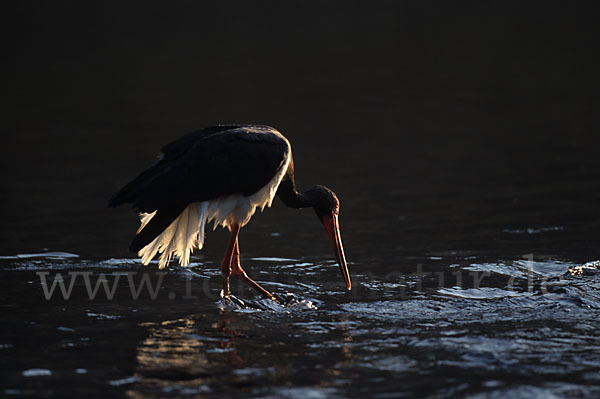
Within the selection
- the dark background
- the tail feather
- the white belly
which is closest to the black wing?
the white belly

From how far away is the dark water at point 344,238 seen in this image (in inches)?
244

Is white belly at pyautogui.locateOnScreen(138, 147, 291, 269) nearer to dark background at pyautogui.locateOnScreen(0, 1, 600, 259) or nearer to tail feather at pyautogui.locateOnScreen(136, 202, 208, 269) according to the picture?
tail feather at pyautogui.locateOnScreen(136, 202, 208, 269)

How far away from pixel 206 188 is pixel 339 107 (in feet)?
45.6

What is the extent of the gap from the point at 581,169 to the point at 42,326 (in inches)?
355

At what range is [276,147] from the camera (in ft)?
27.8

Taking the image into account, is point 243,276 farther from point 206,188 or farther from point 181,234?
point 206,188

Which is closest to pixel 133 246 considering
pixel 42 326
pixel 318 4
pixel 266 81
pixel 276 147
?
pixel 42 326

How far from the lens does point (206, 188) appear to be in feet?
27.0

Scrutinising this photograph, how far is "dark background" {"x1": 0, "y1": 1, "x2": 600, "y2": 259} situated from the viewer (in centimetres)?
1184

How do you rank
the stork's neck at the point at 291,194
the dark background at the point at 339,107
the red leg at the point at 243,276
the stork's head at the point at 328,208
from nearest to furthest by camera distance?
1. the red leg at the point at 243,276
2. the stork's head at the point at 328,208
3. the stork's neck at the point at 291,194
4. the dark background at the point at 339,107

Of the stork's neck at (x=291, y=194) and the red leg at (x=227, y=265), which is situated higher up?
the stork's neck at (x=291, y=194)

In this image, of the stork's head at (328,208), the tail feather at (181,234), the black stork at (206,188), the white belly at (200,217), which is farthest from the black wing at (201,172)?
the stork's head at (328,208)

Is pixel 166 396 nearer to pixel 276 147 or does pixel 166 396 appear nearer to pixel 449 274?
pixel 276 147

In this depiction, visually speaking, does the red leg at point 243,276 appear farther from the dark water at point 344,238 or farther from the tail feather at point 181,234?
the tail feather at point 181,234
